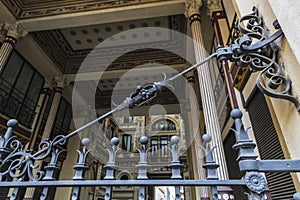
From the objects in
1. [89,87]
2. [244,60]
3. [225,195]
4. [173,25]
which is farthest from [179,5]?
[89,87]

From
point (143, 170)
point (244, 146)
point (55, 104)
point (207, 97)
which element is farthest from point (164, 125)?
point (244, 146)

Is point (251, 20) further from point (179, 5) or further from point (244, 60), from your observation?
point (179, 5)

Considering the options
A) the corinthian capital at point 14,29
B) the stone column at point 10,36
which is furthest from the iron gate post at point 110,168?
the corinthian capital at point 14,29

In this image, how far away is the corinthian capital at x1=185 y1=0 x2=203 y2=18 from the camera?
5.40 m

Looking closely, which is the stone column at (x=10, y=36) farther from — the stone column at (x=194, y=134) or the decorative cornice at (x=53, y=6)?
the stone column at (x=194, y=134)

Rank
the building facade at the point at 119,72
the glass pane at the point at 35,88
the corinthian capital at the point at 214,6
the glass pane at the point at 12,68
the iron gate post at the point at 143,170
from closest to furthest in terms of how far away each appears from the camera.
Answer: the iron gate post at the point at 143,170 < the building facade at the point at 119,72 < the corinthian capital at the point at 214,6 < the glass pane at the point at 12,68 < the glass pane at the point at 35,88

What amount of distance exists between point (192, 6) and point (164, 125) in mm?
13268

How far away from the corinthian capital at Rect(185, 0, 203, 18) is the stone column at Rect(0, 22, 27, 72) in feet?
Answer: 16.4

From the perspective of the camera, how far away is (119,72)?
8812 millimetres

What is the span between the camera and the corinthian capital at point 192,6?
17.7ft

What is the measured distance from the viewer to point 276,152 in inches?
67.3

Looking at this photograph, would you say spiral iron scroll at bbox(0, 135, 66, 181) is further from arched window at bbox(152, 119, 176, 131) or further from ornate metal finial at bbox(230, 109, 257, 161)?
arched window at bbox(152, 119, 176, 131)

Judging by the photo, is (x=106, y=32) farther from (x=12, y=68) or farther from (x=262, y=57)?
(x=262, y=57)

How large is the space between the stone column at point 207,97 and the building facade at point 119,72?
2 centimetres
